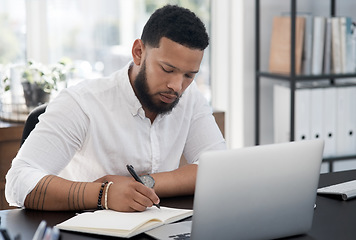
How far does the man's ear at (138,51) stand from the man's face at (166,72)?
0.02 m

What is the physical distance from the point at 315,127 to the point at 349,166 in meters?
0.58

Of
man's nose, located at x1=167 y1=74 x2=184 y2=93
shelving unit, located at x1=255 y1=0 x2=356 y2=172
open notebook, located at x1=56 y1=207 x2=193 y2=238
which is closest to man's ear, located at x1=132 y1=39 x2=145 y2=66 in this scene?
man's nose, located at x1=167 y1=74 x2=184 y2=93

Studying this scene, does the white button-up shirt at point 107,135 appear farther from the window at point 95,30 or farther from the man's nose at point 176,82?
the window at point 95,30

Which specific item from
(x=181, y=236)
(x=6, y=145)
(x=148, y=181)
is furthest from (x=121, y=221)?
(x=6, y=145)

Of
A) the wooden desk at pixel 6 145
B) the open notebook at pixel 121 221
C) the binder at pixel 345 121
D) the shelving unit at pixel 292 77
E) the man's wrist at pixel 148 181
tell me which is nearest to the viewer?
the open notebook at pixel 121 221

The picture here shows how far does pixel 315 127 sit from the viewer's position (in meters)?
2.93

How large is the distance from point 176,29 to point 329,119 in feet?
5.47

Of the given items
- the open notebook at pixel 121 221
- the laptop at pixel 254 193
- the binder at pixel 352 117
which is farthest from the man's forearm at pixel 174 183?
the binder at pixel 352 117

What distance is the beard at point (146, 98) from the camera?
5.33ft

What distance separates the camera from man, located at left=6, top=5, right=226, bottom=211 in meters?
1.39

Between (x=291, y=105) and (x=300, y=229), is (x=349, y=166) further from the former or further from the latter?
(x=300, y=229)

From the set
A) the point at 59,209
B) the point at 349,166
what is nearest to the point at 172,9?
the point at 59,209

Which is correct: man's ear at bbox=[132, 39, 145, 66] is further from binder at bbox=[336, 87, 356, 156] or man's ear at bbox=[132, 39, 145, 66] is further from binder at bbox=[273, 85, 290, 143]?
binder at bbox=[336, 87, 356, 156]

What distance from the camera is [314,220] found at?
1.31 metres
